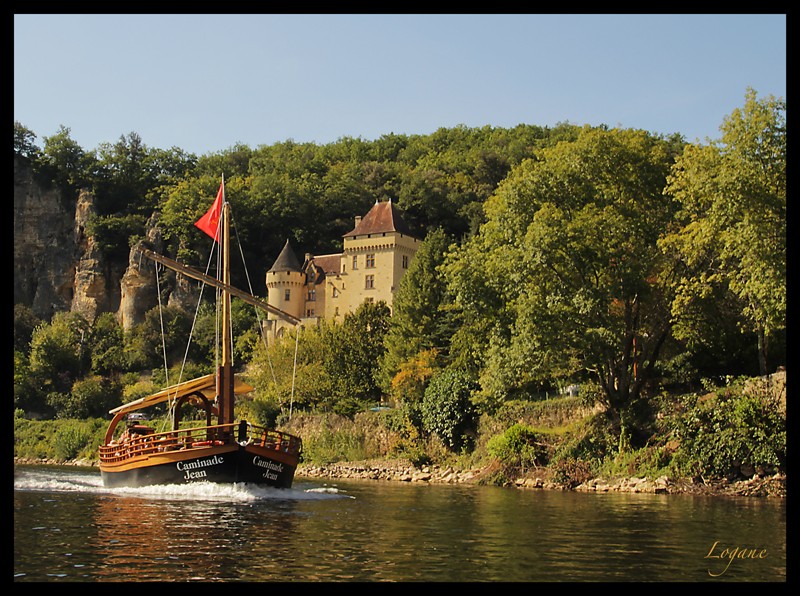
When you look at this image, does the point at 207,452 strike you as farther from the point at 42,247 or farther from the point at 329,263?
Answer: the point at 42,247

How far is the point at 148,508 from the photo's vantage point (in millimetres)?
26484

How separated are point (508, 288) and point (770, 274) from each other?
12.1m

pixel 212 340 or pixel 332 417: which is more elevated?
pixel 212 340

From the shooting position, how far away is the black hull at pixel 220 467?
32.1 metres

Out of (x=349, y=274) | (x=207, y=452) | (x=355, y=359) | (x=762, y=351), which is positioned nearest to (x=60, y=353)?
(x=349, y=274)

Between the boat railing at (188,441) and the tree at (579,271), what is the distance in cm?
1186

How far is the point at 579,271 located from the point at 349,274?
5490 cm

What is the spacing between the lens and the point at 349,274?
311 ft

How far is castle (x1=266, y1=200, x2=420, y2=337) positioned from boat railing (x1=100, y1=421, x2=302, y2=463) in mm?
54665

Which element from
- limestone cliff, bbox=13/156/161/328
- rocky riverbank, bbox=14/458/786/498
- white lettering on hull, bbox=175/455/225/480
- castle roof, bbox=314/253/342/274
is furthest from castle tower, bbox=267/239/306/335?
white lettering on hull, bbox=175/455/225/480

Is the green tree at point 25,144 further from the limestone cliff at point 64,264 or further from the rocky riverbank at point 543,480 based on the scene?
the rocky riverbank at point 543,480
